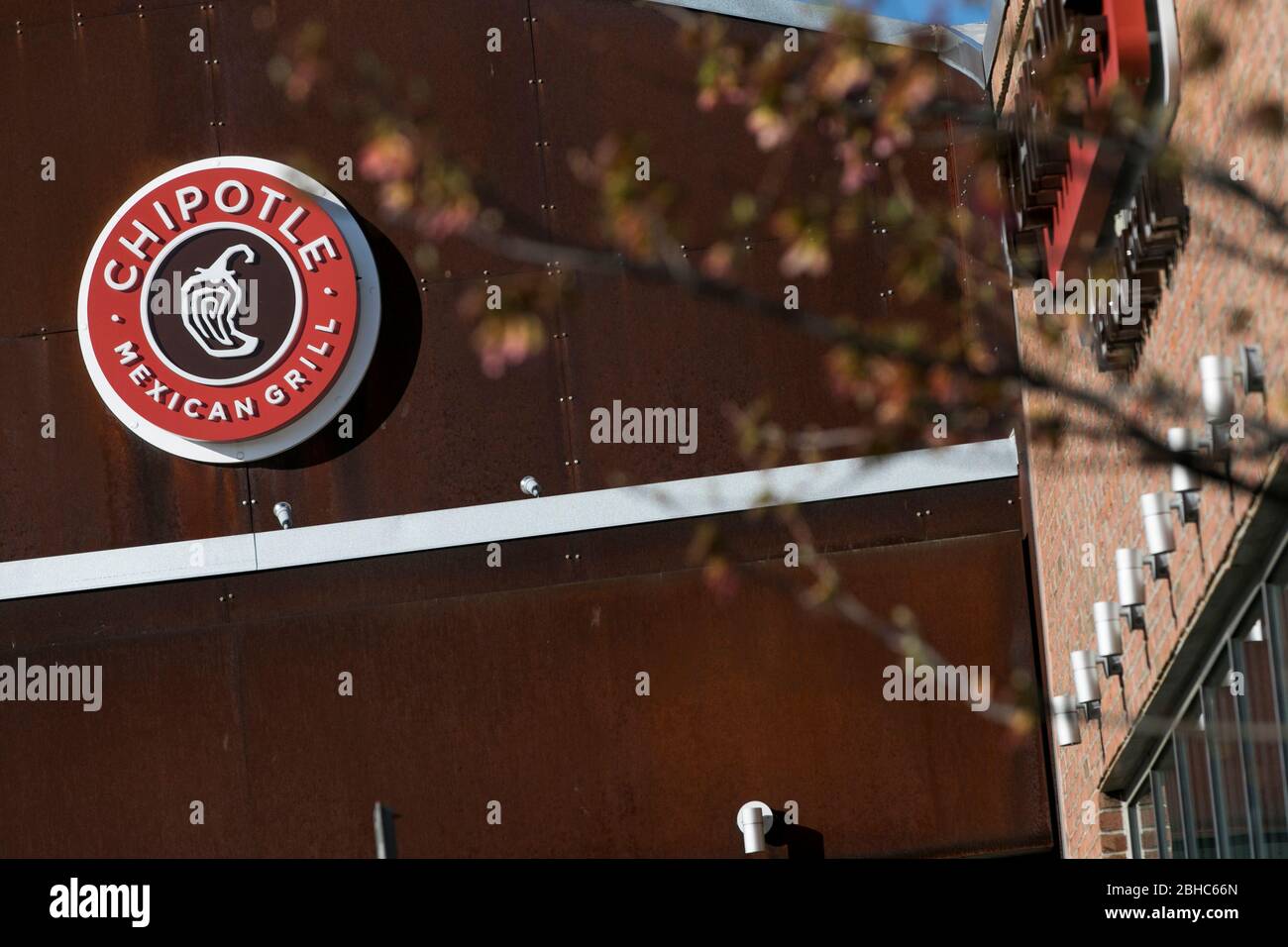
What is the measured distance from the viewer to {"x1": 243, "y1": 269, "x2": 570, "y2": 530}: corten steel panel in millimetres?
11969

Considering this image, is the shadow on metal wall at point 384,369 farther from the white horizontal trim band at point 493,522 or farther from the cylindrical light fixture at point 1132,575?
the cylindrical light fixture at point 1132,575

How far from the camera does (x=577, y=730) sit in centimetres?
1154

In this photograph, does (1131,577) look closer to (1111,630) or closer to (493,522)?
(1111,630)

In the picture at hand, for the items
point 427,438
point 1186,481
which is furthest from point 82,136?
point 1186,481

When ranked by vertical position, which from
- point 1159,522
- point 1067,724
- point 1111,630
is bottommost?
point 1067,724

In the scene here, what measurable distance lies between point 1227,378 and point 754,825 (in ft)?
19.2

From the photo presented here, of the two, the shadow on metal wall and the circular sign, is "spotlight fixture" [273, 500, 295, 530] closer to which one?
the shadow on metal wall

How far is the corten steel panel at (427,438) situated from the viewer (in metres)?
12.0

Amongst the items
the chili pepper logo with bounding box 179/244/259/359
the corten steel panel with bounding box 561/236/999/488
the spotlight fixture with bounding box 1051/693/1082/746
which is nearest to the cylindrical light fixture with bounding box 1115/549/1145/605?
the spotlight fixture with bounding box 1051/693/1082/746

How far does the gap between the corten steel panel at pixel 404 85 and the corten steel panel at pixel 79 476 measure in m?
2.07

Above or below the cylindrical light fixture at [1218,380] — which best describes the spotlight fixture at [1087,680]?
below

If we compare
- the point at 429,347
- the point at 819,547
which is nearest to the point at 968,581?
the point at 819,547

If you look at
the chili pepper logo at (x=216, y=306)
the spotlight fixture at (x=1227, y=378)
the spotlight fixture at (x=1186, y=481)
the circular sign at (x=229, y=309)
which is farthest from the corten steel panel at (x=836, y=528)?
the spotlight fixture at (x=1227, y=378)

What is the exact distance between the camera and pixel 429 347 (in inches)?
478
